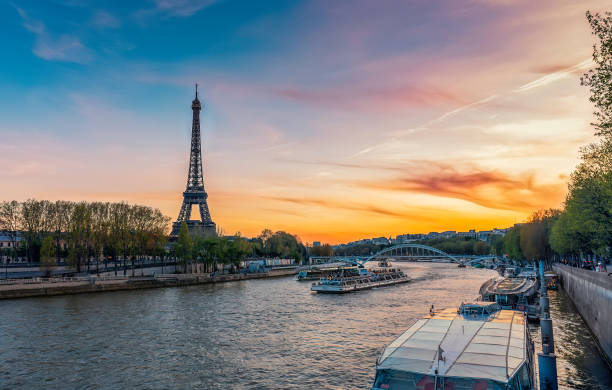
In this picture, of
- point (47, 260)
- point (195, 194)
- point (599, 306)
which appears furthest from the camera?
point (195, 194)

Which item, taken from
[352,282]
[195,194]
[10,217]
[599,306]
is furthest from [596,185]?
[195,194]

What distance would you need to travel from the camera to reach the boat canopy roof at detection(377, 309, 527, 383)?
1116 centimetres

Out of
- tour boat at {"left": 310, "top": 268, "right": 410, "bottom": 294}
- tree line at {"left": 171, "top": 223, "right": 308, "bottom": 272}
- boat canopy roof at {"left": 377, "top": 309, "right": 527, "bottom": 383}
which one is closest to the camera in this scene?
boat canopy roof at {"left": 377, "top": 309, "right": 527, "bottom": 383}

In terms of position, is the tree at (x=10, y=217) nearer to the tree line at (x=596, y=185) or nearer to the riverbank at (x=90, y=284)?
the riverbank at (x=90, y=284)

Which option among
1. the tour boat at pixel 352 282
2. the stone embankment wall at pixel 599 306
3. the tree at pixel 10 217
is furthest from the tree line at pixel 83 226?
the stone embankment wall at pixel 599 306

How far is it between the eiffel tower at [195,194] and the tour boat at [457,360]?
8909cm

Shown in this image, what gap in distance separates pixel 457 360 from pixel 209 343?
16875 mm

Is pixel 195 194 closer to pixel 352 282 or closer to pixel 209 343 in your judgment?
pixel 352 282

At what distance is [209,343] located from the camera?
2517 centimetres

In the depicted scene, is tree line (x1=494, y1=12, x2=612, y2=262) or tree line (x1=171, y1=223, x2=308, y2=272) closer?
tree line (x1=494, y1=12, x2=612, y2=262)

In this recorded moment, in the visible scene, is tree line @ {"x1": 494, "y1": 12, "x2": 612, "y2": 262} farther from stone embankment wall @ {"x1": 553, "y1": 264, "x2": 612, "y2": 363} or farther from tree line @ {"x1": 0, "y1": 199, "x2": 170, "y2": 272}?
tree line @ {"x1": 0, "y1": 199, "x2": 170, "y2": 272}

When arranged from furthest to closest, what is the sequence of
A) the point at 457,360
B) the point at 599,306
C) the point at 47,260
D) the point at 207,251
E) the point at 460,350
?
the point at 207,251
the point at 47,260
the point at 599,306
the point at 460,350
the point at 457,360

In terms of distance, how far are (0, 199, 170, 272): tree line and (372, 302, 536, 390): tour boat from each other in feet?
184

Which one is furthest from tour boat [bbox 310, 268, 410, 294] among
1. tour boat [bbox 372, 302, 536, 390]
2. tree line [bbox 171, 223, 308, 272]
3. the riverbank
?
tour boat [bbox 372, 302, 536, 390]
